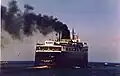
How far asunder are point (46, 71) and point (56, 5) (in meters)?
0.51

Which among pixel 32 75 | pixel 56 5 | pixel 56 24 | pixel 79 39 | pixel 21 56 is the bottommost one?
pixel 32 75

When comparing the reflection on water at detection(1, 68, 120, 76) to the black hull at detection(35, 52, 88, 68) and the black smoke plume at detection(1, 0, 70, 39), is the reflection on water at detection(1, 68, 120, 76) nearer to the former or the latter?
the black hull at detection(35, 52, 88, 68)

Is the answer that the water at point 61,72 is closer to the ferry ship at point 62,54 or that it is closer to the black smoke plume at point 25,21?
the ferry ship at point 62,54

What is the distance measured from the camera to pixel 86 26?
1.41 meters

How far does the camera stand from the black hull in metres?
1.42

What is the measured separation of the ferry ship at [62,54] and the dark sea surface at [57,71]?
39mm

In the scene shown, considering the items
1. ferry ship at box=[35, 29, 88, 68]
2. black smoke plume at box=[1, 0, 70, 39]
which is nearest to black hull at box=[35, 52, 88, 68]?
ferry ship at box=[35, 29, 88, 68]

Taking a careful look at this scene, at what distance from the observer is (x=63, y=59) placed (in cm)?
146

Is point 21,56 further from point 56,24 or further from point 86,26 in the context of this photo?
point 86,26

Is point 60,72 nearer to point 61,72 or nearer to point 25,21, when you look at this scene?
point 61,72

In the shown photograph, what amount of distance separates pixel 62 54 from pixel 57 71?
5.5 inches

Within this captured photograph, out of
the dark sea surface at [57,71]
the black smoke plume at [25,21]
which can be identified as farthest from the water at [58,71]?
the black smoke plume at [25,21]

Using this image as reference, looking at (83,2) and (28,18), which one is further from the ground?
(83,2)

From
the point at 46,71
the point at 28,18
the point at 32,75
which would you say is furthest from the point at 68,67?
the point at 28,18
